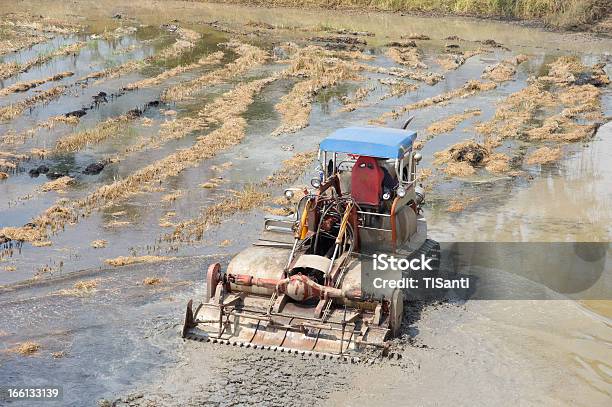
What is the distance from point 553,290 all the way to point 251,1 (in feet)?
150

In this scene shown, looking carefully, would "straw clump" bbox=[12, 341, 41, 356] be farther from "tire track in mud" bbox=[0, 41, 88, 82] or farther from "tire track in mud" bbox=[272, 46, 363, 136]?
"tire track in mud" bbox=[0, 41, 88, 82]

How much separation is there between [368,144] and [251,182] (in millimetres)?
8377

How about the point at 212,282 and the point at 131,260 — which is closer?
the point at 212,282

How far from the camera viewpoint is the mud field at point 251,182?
1160cm

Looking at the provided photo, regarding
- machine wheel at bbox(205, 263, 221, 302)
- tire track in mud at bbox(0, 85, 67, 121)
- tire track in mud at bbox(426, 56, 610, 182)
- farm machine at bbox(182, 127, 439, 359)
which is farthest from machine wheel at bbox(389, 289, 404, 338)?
tire track in mud at bbox(0, 85, 67, 121)

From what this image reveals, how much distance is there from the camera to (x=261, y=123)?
27500mm

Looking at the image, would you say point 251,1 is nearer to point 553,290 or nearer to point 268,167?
point 268,167

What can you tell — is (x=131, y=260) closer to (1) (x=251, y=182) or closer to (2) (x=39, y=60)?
(1) (x=251, y=182)

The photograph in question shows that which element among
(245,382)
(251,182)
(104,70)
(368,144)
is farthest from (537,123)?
(104,70)

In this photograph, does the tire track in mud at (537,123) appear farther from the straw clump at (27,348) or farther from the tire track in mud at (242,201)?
the straw clump at (27,348)

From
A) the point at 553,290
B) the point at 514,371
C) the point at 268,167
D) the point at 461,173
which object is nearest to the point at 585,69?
the point at 461,173

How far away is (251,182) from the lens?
851 inches

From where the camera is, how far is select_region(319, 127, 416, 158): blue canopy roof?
13.6 metres

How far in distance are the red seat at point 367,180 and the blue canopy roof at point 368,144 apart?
0.92ft
